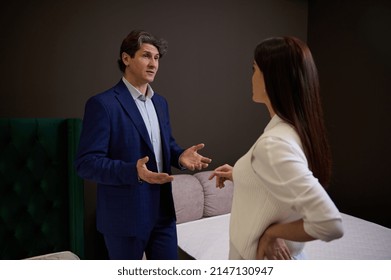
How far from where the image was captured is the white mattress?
1.58m

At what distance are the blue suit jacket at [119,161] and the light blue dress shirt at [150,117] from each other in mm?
16

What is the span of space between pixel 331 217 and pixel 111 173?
2.12ft

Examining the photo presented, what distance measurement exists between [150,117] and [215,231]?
884mm

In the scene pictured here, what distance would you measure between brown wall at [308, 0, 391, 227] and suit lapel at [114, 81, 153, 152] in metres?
1.57

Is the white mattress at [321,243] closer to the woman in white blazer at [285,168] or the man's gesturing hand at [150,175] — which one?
the man's gesturing hand at [150,175]

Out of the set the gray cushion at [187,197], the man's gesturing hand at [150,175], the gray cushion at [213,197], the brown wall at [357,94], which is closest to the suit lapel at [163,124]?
the man's gesturing hand at [150,175]

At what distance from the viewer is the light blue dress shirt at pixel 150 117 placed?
46.7 inches

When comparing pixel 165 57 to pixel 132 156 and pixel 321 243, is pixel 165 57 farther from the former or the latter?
pixel 321 243

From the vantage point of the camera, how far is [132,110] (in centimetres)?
112

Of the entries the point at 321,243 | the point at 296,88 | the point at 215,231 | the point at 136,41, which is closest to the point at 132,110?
the point at 136,41

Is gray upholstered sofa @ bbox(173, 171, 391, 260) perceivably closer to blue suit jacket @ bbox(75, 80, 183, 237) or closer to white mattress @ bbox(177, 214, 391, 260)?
white mattress @ bbox(177, 214, 391, 260)

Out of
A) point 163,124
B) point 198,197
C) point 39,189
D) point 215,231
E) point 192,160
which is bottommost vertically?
point 215,231

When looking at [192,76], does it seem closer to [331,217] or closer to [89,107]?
[89,107]
